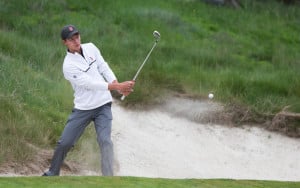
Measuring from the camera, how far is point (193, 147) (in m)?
15.8

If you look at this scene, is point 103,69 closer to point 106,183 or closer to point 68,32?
point 68,32

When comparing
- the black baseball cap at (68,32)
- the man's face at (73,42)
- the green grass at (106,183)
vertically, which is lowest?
the green grass at (106,183)

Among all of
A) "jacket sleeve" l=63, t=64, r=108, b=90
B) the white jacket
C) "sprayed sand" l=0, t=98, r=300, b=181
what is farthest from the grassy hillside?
"jacket sleeve" l=63, t=64, r=108, b=90

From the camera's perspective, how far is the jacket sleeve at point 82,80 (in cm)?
920

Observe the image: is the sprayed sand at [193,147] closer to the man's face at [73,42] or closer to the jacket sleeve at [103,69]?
the jacket sleeve at [103,69]

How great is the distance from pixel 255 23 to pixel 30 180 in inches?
712

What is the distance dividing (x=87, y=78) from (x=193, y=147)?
6.84 meters

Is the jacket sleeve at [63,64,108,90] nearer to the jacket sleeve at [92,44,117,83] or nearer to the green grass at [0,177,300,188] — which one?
the jacket sleeve at [92,44,117,83]

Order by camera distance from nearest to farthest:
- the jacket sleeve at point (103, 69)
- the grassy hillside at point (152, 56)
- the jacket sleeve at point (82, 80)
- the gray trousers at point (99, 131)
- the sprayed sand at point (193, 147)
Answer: the jacket sleeve at point (82, 80), the gray trousers at point (99, 131), the jacket sleeve at point (103, 69), the sprayed sand at point (193, 147), the grassy hillside at point (152, 56)

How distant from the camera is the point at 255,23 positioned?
2559 centimetres

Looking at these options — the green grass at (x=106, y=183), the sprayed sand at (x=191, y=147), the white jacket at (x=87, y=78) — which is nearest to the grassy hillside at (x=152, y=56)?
the sprayed sand at (x=191, y=147)

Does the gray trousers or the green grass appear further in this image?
the gray trousers

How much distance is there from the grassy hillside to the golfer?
2911mm

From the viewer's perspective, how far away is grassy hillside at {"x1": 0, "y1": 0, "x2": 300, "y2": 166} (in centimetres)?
1473
